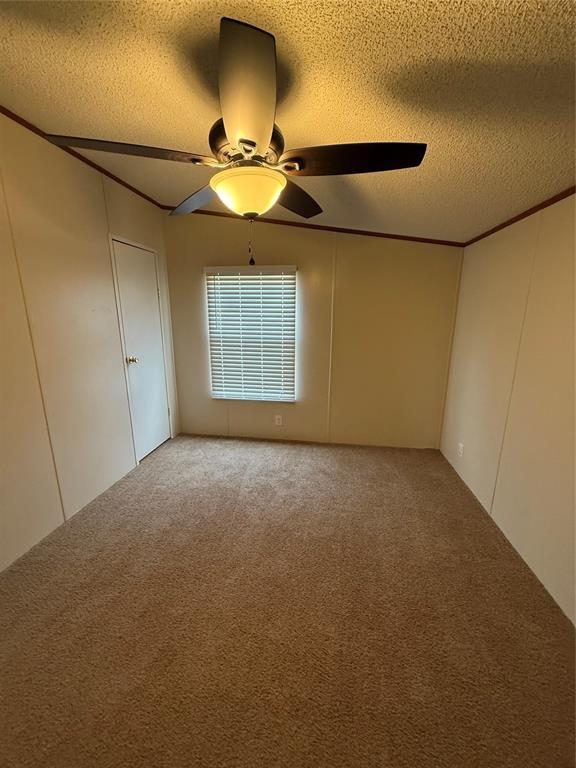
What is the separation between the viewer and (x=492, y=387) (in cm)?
239

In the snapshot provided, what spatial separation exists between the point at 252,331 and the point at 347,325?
1.03m

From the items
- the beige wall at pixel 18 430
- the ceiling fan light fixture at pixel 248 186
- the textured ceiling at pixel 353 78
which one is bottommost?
the beige wall at pixel 18 430

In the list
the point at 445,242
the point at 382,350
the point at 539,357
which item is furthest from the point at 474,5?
the point at 382,350

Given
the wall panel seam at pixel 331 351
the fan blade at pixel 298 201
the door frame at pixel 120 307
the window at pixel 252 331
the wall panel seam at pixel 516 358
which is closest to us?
the fan blade at pixel 298 201

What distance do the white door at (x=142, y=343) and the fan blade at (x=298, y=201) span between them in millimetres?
1720

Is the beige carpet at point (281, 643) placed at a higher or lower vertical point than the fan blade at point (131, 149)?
lower

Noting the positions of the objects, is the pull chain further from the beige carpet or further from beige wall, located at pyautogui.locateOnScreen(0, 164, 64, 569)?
the beige carpet

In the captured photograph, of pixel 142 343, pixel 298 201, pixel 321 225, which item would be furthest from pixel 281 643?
pixel 321 225

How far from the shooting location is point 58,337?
6.93 feet

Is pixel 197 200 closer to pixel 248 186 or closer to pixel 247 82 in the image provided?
pixel 248 186

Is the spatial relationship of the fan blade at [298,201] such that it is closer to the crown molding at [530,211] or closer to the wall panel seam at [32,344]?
the crown molding at [530,211]

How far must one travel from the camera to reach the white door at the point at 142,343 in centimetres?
279

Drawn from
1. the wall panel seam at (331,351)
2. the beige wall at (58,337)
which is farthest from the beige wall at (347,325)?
the beige wall at (58,337)

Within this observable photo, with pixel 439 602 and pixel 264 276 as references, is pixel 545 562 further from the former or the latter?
pixel 264 276
